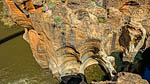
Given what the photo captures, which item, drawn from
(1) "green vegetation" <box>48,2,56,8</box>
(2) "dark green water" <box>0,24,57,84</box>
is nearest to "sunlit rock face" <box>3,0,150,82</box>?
(1) "green vegetation" <box>48,2,56,8</box>

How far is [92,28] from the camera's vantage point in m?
10.6

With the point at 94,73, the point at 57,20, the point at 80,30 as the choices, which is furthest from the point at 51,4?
the point at 94,73

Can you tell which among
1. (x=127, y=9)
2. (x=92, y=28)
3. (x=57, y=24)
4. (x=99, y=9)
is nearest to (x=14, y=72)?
(x=57, y=24)

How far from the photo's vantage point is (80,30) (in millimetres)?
10047

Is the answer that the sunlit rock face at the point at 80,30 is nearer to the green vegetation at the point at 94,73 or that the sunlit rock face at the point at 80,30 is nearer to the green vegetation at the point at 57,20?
the green vegetation at the point at 57,20

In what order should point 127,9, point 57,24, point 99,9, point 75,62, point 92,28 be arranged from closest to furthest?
point 57,24 → point 92,28 → point 75,62 → point 99,9 → point 127,9

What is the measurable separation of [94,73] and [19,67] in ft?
21.1

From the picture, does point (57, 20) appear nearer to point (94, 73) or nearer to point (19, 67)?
point (94, 73)

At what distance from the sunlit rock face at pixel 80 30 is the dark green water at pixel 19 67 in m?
0.84

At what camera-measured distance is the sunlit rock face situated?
10242mm

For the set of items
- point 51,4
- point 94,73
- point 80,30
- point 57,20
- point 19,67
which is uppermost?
point 51,4

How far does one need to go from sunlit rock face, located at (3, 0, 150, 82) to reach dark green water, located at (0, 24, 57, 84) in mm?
838

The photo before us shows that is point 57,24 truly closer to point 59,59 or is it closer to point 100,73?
point 59,59

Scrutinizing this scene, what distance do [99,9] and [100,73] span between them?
5.10m
